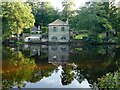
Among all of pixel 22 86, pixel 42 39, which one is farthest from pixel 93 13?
pixel 22 86

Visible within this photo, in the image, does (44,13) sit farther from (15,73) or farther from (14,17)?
(15,73)

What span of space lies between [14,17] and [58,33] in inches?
79.4

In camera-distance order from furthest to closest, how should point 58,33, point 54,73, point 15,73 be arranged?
1. point 58,33
2. point 54,73
3. point 15,73

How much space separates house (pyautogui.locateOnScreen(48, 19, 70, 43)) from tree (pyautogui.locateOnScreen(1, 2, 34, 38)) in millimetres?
1062

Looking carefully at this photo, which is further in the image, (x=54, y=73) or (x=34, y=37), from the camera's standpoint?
(x=34, y=37)

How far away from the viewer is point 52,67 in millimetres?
6293

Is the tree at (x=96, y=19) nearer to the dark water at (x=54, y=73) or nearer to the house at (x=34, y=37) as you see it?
the house at (x=34, y=37)

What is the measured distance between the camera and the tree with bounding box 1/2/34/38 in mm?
10852

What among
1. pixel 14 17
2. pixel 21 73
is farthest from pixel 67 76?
pixel 14 17

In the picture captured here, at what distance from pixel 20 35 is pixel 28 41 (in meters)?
0.85

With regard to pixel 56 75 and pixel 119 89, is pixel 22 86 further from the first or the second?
pixel 119 89

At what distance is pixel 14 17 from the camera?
1105 centimetres

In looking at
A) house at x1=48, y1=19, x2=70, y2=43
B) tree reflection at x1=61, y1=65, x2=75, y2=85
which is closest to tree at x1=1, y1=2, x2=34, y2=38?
house at x1=48, y1=19, x2=70, y2=43

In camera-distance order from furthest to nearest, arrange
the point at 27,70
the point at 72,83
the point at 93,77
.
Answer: the point at 27,70, the point at 93,77, the point at 72,83
